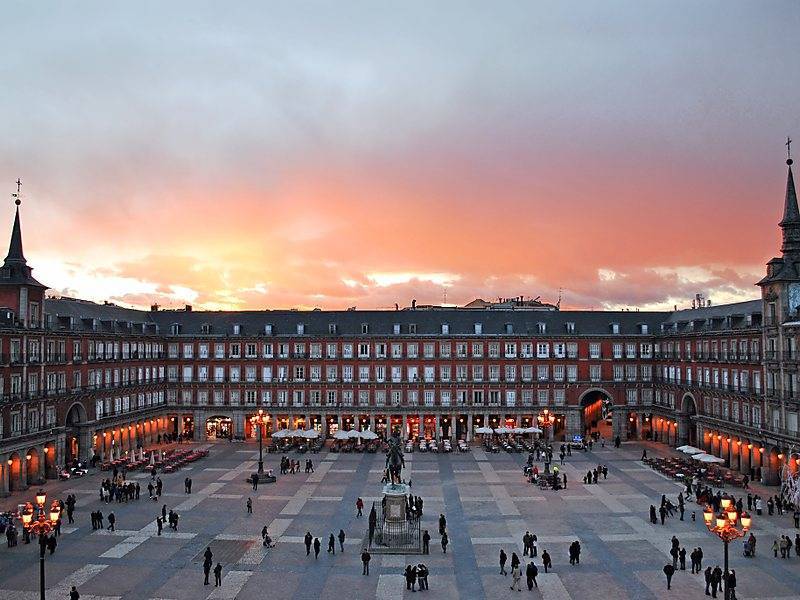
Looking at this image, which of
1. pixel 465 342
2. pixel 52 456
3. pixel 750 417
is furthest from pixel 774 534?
pixel 52 456

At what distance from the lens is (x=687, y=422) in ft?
267

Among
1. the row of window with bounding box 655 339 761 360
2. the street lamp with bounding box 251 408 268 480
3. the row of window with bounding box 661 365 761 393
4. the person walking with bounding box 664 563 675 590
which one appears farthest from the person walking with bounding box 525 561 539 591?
the row of window with bounding box 655 339 761 360

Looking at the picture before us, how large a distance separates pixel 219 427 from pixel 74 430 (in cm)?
2331

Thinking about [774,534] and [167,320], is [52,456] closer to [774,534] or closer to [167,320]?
[167,320]

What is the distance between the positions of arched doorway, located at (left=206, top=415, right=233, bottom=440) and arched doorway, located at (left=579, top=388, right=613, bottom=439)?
46999 mm

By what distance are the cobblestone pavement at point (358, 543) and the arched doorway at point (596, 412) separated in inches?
1065

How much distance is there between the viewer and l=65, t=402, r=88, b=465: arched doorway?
70000 millimetres

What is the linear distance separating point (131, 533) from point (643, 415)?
67987mm

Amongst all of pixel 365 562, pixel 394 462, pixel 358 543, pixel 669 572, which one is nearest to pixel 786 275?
pixel 669 572

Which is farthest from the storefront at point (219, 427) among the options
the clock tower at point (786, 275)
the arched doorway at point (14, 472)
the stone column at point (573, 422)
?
the clock tower at point (786, 275)

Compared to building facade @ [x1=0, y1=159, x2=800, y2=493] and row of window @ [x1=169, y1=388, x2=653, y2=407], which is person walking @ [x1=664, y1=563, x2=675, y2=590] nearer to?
building facade @ [x1=0, y1=159, x2=800, y2=493]

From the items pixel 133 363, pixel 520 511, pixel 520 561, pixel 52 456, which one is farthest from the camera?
pixel 133 363

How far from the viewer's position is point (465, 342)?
9100 cm

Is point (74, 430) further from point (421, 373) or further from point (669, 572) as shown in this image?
point (669, 572)
